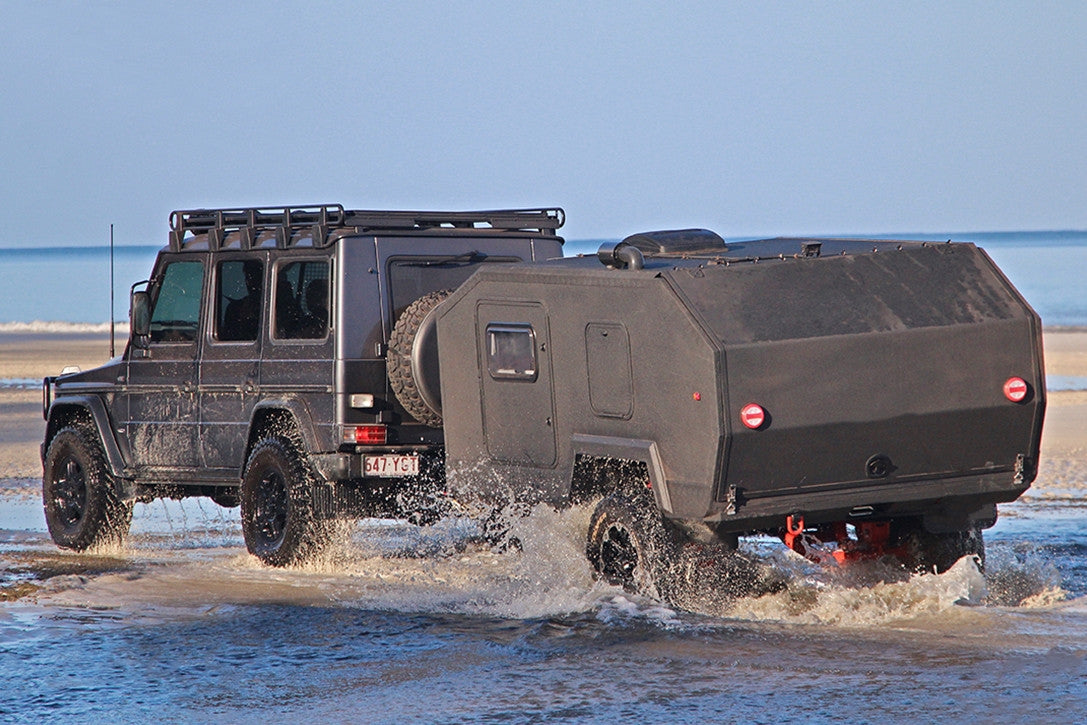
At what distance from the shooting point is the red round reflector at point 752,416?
828 centimetres

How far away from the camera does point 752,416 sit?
27.2 feet

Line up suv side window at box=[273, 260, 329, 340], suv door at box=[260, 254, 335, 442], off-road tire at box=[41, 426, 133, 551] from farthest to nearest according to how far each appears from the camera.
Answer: off-road tire at box=[41, 426, 133, 551]
suv side window at box=[273, 260, 329, 340]
suv door at box=[260, 254, 335, 442]

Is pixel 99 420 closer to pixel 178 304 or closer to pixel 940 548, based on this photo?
pixel 178 304

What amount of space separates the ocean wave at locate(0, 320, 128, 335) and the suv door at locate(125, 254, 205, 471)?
124 feet

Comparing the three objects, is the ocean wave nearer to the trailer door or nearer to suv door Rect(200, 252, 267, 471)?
suv door Rect(200, 252, 267, 471)

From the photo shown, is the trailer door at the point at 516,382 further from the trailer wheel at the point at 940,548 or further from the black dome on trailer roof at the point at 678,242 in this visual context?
the trailer wheel at the point at 940,548

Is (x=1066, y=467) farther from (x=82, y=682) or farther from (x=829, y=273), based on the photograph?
(x=82, y=682)

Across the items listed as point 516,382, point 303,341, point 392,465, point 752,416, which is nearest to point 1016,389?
point 752,416

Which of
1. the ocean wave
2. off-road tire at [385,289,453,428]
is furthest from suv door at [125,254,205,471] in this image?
the ocean wave

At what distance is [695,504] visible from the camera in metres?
8.48

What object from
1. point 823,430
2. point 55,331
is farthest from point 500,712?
point 55,331

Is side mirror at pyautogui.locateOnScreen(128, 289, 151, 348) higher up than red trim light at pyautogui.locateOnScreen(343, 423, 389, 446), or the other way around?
side mirror at pyautogui.locateOnScreen(128, 289, 151, 348)

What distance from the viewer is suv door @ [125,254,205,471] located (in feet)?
38.8

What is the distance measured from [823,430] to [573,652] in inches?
66.9
